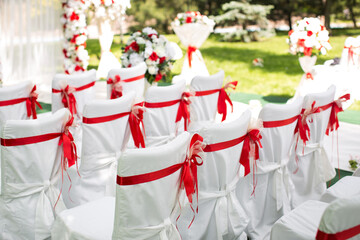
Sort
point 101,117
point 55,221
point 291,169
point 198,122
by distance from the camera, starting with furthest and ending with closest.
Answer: point 198,122 < point 291,169 < point 101,117 < point 55,221

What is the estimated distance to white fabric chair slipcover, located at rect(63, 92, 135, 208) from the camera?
307cm

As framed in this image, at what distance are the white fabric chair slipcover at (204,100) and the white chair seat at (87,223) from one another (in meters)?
1.80

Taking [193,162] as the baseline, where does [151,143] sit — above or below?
below

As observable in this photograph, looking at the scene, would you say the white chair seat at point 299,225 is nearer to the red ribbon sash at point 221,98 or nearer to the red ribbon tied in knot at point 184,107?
the red ribbon tied in knot at point 184,107

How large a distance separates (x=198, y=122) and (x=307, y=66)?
2.91 m

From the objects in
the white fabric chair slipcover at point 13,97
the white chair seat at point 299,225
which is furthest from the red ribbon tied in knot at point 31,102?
the white chair seat at point 299,225

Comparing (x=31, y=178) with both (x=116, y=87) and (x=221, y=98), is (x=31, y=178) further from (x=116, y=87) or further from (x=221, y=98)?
(x=221, y=98)

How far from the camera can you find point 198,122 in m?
4.30

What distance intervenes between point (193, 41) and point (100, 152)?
5016mm

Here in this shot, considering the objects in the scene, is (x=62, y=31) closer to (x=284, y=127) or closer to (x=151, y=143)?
(x=151, y=143)

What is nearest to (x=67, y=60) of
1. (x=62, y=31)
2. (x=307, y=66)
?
(x=62, y=31)

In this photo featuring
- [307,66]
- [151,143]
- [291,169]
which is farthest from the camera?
[307,66]

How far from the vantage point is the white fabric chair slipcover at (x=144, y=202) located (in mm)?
1976

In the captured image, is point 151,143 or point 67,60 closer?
point 151,143
